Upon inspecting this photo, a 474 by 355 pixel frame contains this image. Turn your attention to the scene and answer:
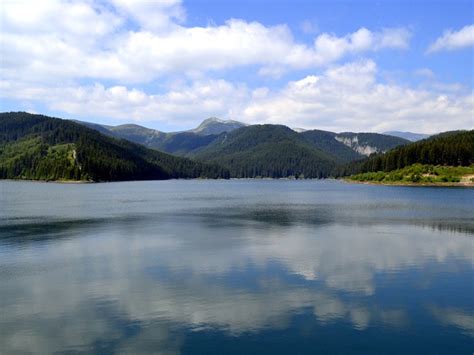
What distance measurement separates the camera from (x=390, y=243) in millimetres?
60312

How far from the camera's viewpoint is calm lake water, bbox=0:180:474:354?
26828mm

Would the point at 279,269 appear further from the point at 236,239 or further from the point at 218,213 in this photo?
the point at 218,213

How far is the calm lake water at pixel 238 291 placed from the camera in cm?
2683

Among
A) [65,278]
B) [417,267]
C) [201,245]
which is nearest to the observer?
[65,278]

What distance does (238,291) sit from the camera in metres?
36.8

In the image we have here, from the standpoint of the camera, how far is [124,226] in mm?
80250

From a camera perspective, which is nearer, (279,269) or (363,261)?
(279,269)

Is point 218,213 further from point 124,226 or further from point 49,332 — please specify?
point 49,332

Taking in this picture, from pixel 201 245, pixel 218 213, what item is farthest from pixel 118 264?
pixel 218 213

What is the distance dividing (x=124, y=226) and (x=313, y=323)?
56935 mm

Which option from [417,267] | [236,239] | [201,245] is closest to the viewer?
[417,267]

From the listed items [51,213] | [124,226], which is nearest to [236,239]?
[124,226]

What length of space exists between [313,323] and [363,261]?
21.3 meters

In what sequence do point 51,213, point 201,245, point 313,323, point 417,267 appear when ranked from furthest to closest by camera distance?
point 51,213 < point 201,245 < point 417,267 < point 313,323
